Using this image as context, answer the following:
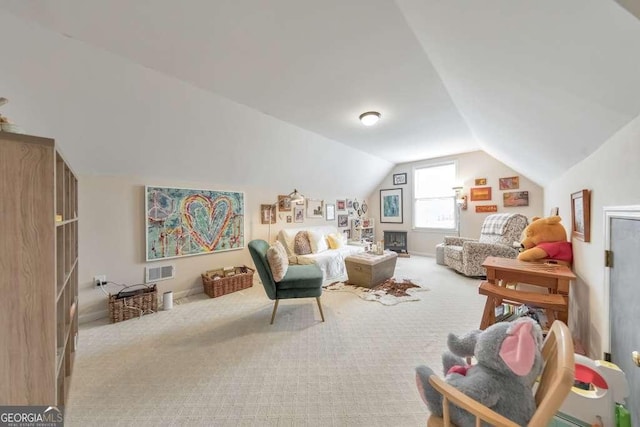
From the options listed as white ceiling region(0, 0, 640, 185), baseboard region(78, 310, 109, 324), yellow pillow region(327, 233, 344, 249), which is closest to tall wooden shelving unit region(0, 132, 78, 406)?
white ceiling region(0, 0, 640, 185)

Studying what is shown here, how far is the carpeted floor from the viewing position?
1.41 m

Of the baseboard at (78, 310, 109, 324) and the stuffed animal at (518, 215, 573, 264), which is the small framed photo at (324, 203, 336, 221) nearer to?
the stuffed animal at (518, 215, 573, 264)

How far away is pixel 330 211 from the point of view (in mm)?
5605

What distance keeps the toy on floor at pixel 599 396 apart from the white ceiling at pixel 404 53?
3.77 ft

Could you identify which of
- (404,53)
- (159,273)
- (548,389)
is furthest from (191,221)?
(548,389)

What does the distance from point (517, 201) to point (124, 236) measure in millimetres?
6685

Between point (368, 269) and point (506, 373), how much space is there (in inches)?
106

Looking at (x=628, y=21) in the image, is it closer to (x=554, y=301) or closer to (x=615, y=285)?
(x=615, y=285)

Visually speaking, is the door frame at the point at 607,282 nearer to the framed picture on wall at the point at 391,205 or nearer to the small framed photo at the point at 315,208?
the small framed photo at the point at 315,208

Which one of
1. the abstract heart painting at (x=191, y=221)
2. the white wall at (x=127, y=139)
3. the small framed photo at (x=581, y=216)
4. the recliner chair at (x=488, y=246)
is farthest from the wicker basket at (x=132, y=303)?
the recliner chair at (x=488, y=246)

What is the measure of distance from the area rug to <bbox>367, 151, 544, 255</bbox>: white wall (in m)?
2.37

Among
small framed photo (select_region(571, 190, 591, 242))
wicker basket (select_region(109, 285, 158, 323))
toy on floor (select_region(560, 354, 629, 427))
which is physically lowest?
wicker basket (select_region(109, 285, 158, 323))

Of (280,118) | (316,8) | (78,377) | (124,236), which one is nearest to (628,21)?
(316,8)

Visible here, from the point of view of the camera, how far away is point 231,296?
3.31 metres
